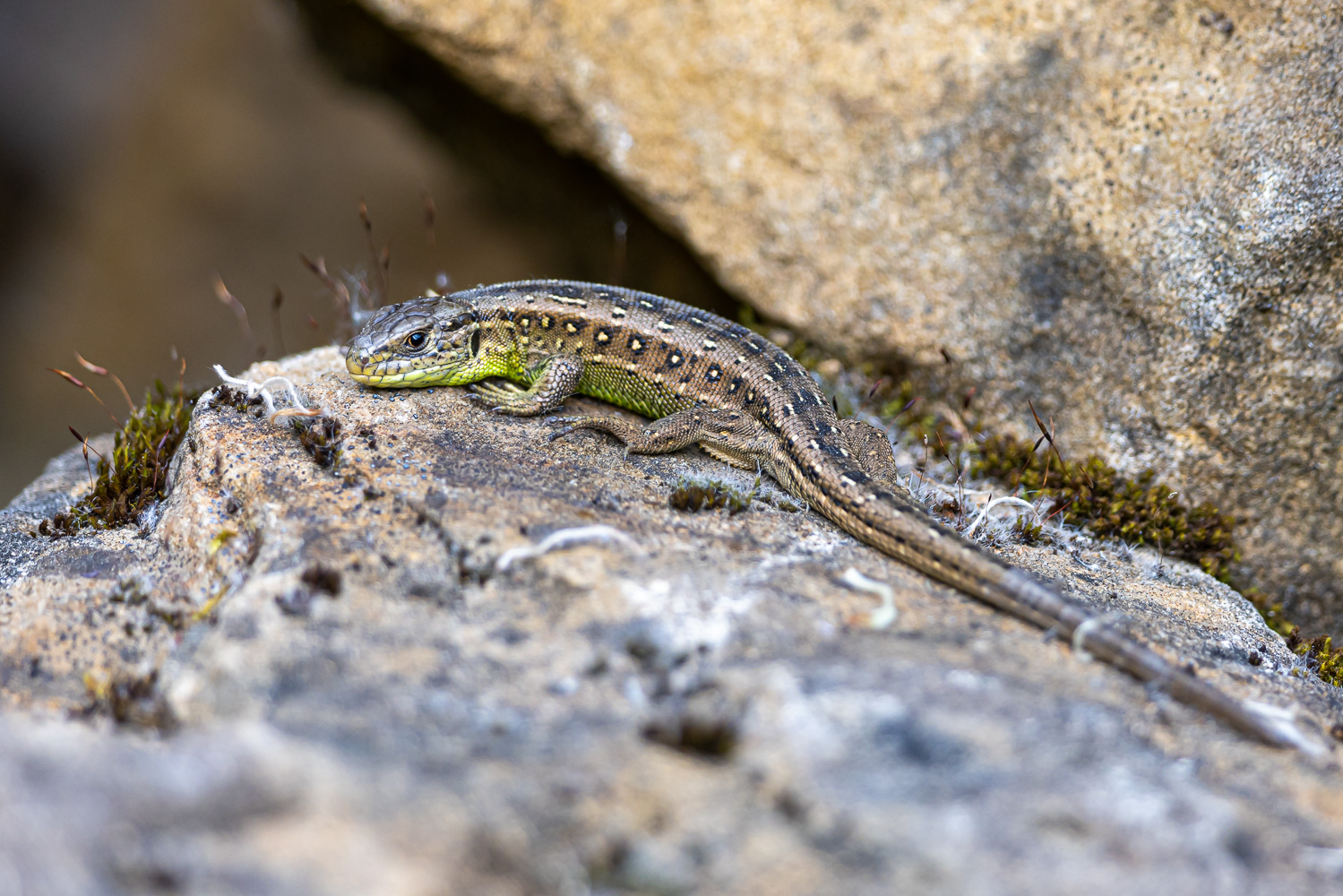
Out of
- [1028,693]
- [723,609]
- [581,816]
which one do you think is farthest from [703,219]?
[581,816]

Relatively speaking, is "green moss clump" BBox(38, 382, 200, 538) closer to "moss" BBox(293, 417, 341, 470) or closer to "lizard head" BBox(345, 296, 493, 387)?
"moss" BBox(293, 417, 341, 470)

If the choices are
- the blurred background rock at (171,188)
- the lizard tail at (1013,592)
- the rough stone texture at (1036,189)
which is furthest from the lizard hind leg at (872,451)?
the blurred background rock at (171,188)

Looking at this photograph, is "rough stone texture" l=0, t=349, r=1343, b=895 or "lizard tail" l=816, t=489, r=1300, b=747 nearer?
"rough stone texture" l=0, t=349, r=1343, b=895

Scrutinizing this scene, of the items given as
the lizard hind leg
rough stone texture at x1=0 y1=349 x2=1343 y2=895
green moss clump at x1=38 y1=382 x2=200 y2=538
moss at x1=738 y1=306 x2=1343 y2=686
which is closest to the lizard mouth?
rough stone texture at x1=0 y1=349 x2=1343 y2=895

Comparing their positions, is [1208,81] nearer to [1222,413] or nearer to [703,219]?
[1222,413]

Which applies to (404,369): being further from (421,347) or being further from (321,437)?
(321,437)

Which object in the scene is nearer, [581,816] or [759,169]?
[581,816]

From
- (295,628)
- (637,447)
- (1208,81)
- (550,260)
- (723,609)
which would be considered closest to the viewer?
(295,628)
